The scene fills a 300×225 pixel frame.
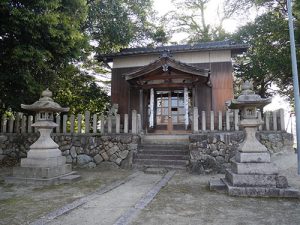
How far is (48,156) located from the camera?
766 cm

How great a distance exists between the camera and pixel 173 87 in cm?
1370

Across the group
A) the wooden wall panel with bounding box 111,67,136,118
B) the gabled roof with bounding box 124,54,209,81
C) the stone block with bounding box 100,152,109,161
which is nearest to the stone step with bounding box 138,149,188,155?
the stone block with bounding box 100,152,109,161

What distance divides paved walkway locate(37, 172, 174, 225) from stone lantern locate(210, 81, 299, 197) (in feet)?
5.98

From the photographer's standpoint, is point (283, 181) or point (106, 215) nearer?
point (106, 215)

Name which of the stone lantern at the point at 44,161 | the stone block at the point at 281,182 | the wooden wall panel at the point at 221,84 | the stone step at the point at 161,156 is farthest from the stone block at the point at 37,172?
the wooden wall panel at the point at 221,84

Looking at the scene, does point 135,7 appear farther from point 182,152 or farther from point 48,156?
point 48,156

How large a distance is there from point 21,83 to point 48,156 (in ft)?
10.6

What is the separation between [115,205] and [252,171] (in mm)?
3396

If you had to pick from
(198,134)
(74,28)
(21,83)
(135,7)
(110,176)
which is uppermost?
(135,7)

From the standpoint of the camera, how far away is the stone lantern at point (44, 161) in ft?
24.0

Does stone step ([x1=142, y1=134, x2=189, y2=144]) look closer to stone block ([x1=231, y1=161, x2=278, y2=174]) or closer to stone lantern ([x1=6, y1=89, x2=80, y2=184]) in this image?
stone lantern ([x1=6, y1=89, x2=80, y2=184])

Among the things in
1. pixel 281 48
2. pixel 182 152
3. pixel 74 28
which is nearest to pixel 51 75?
pixel 74 28

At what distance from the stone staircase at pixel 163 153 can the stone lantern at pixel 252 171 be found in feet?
9.71

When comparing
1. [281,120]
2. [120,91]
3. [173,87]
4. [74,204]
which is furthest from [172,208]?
[120,91]
